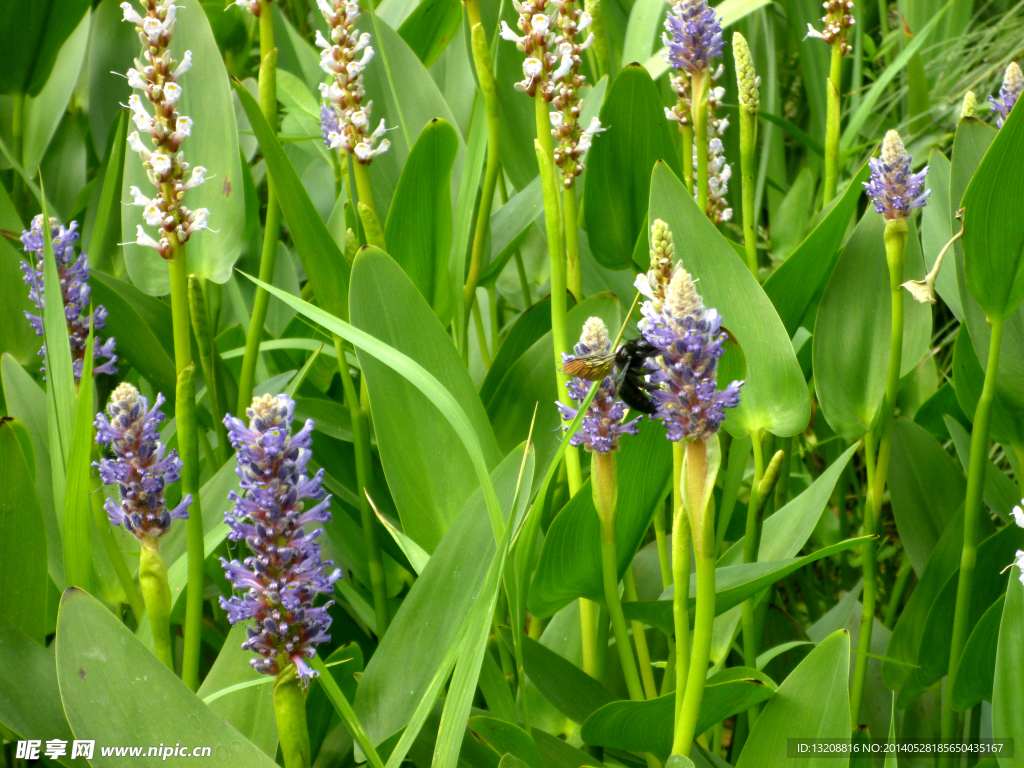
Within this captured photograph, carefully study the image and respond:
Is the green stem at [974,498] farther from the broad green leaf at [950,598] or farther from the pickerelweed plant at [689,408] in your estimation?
the pickerelweed plant at [689,408]

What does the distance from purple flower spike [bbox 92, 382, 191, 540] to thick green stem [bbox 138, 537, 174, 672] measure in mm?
14

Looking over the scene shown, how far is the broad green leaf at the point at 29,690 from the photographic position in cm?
56

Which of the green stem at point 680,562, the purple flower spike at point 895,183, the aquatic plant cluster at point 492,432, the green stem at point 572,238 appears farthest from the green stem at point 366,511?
the purple flower spike at point 895,183

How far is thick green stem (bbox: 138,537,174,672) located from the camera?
55cm

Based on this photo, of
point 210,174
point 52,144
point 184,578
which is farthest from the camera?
point 52,144

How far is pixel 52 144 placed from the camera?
128 centimetres

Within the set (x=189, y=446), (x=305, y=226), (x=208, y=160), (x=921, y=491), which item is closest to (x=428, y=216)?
(x=305, y=226)

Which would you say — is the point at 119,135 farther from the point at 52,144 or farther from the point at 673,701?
the point at 673,701

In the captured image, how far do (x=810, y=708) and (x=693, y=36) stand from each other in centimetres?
56

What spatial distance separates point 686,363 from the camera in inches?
16.0

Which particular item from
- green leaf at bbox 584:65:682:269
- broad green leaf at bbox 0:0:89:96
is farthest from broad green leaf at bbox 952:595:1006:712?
broad green leaf at bbox 0:0:89:96

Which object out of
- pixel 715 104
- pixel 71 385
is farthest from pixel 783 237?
pixel 71 385

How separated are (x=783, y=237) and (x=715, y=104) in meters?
0.41

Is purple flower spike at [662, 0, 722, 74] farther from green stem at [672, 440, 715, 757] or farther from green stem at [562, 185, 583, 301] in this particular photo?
green stem at [672, 440, 715, 757]
